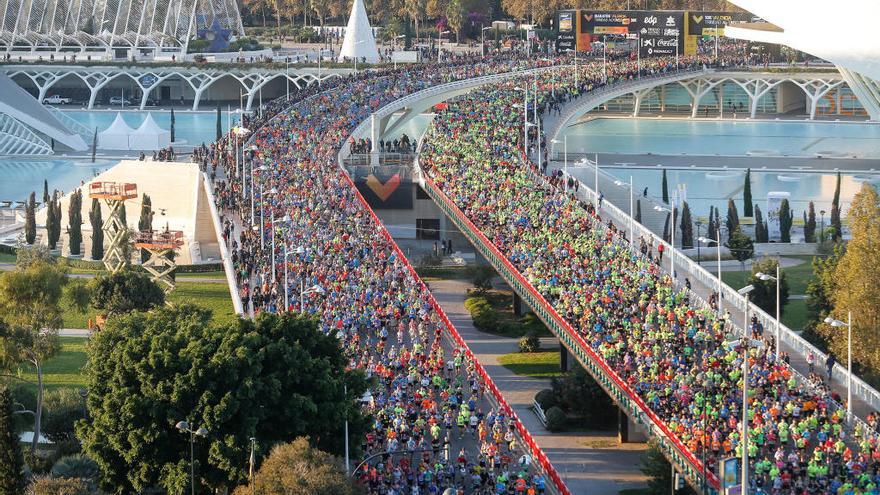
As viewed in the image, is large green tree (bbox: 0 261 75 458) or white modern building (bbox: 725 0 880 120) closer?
large green tree (bbox: 0 261 75 458)

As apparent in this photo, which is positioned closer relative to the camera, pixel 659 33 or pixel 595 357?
pixel 595 357

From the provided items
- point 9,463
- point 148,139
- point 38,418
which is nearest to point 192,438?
point 9,463

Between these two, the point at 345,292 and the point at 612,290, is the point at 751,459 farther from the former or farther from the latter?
the point at 345,292

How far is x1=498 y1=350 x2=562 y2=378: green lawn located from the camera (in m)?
40.8

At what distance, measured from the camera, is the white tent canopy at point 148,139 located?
79188 mm

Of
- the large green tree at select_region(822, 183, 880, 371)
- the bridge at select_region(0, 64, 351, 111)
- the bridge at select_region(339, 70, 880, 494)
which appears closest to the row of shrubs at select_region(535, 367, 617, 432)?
the bridge at select_region(339, 70, 880, 494)

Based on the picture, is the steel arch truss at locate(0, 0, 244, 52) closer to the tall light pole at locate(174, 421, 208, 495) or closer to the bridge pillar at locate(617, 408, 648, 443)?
the bridge pillar at locate(617, 408, 648, 443)

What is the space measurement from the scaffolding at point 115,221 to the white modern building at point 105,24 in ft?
145

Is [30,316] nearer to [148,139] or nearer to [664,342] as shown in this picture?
[664,342]

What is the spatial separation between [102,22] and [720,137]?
3579cm

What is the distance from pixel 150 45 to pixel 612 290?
6536 centimetres

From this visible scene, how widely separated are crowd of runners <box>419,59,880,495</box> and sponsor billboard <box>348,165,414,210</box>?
19.6 ft

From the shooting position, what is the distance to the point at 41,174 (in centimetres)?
7600

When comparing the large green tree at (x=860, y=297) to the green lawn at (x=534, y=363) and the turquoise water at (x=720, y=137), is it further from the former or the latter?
the turquoise water at (x=720, y=137)
